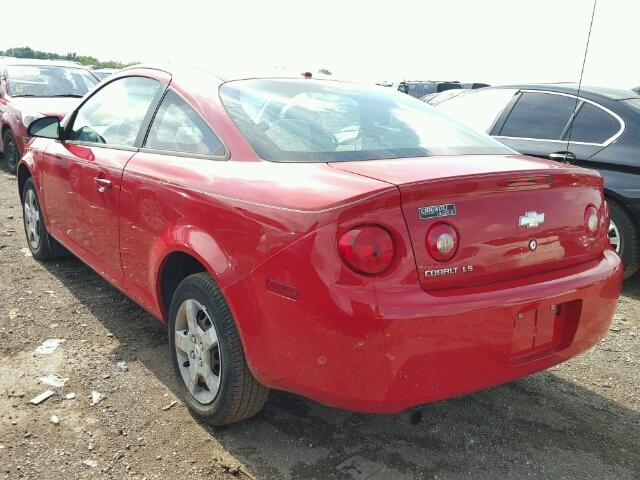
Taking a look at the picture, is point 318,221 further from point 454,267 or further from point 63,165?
point 63,165

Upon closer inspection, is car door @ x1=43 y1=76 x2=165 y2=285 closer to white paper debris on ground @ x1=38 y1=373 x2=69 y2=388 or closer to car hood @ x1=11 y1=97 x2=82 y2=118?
white paper debris on ground @ x1=38 y1=373 x2=69 y2=388

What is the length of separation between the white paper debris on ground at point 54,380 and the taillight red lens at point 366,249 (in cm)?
189

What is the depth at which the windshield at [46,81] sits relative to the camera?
920 centimetres

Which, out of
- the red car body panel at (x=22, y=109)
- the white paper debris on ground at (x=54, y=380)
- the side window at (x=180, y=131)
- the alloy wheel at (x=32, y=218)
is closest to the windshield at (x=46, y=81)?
the red car body panel at (x=22, y=109)

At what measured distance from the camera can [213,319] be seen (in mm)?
2531

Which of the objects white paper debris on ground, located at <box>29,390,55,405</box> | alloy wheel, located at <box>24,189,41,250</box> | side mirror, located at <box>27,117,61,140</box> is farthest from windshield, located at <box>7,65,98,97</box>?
white paper debris on ground, located at <box>29,390,55,405</box>

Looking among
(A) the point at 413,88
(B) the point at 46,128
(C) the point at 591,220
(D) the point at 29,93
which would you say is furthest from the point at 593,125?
(A) the point at 413,88

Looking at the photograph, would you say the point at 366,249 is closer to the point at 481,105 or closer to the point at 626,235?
the point at 626,235

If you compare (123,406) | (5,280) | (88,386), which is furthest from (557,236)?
(5,280)

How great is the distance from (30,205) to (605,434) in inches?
173

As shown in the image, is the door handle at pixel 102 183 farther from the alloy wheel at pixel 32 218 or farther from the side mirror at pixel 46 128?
the alloy wheel at pixel 32 218

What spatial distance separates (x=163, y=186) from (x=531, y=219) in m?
1.61

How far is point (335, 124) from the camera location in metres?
2.84

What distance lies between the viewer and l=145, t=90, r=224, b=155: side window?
2.74 m
